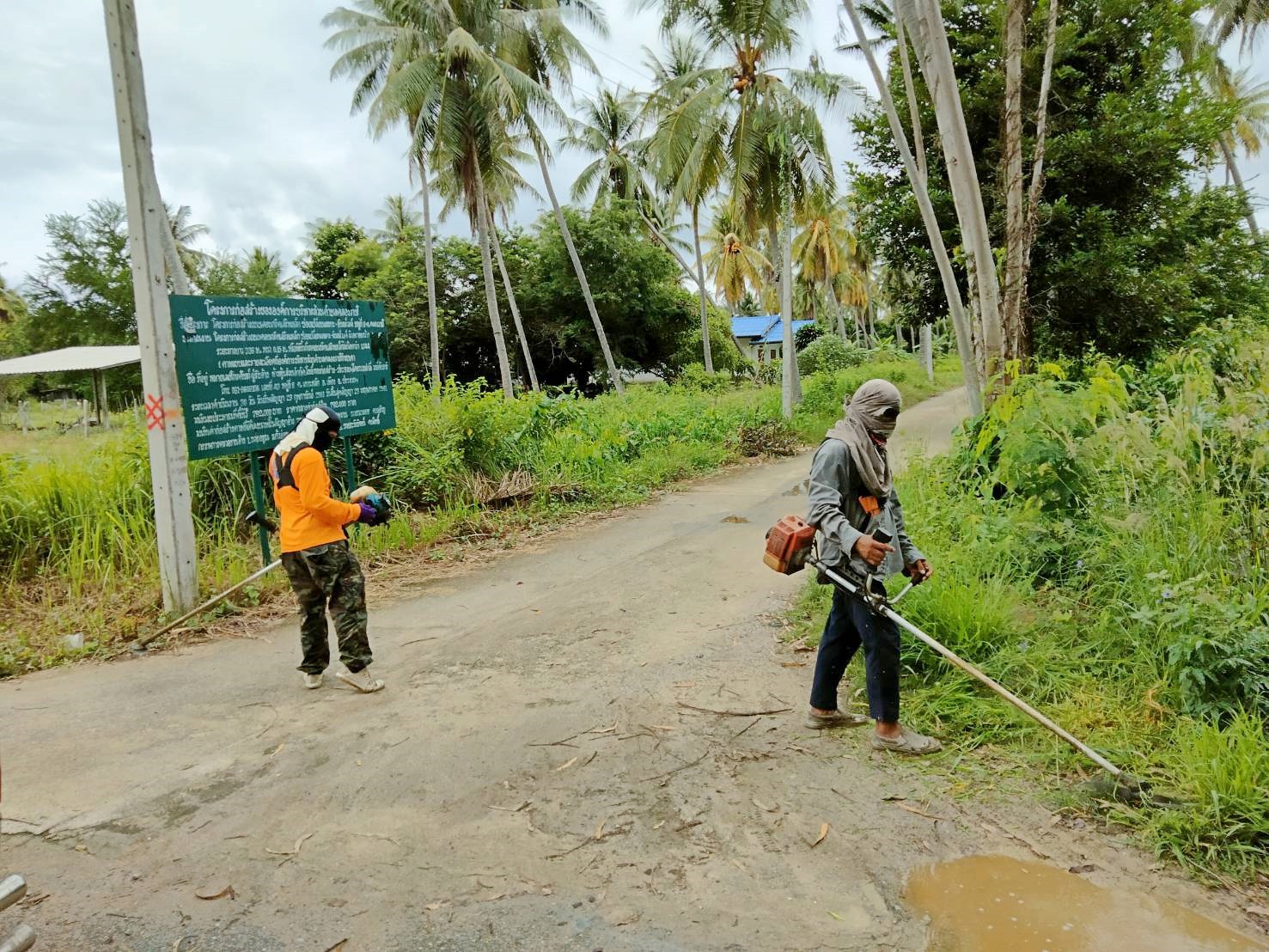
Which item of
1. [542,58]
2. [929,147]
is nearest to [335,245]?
[542,58]

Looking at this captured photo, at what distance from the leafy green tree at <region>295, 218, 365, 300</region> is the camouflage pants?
28.3 meters

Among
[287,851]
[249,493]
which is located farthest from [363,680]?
[249,493]

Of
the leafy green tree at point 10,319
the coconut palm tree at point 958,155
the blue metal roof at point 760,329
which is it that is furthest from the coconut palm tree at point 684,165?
the leafy green tree at point 10,319

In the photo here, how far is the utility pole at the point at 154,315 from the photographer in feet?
18.4

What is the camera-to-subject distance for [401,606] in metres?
6.28

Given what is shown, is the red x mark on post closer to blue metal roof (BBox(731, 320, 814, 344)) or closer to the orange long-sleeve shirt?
the orange long-sleeve shirt

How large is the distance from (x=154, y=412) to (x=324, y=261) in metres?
27.6

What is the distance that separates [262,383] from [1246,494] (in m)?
6.71

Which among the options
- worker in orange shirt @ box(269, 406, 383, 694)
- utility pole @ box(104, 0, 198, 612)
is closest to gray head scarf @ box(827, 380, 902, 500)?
worker in orange shirt @ box(269, 406, 383, 694)

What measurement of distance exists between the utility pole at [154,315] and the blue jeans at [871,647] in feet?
15.4

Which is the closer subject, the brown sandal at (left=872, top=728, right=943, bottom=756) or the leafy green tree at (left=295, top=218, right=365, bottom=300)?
the brown sandal at (left=872, top=728, right=943, bottom=756)

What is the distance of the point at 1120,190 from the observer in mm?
12391

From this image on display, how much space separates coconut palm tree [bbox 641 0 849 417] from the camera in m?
16.0

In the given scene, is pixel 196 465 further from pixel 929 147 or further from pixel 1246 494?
pixel 929 147
